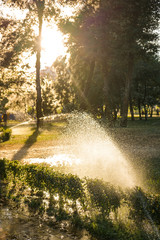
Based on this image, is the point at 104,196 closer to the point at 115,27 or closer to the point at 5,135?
the point at 5,135

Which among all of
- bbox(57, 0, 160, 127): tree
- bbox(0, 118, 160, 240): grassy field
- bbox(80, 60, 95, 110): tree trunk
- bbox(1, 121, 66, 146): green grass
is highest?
bbox(57, 0, 160, 127): tree

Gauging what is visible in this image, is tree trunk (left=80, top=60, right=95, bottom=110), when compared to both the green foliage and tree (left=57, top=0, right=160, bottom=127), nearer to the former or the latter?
tree (left=57, top=0, right=160, bottom=127)

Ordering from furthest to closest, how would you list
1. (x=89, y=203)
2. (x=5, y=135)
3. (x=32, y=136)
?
(x=32, y=136), (x=5, y=135), (x=89, y=203)

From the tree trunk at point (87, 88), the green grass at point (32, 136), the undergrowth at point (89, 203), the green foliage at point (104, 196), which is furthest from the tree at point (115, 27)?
the green foliage at point (104, 196)

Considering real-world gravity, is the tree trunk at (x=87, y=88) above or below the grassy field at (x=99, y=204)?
above

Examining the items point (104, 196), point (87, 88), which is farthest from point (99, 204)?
point (87, 88)

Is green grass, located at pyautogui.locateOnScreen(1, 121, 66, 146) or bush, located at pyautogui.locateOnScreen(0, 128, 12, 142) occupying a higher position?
bush, located at pyautogui.locateOnScreen(0, 128, 12, 142)

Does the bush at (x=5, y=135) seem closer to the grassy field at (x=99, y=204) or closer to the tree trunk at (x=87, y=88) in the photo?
the tree trunk at (x=87, y=88)

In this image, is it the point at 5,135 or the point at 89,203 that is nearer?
the point at 89,203

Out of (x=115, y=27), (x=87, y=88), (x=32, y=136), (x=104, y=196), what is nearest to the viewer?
(x=104, y=196)

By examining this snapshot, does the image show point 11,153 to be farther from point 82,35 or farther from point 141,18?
point 141,18

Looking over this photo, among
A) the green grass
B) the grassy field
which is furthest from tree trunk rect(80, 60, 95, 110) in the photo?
the grassy field

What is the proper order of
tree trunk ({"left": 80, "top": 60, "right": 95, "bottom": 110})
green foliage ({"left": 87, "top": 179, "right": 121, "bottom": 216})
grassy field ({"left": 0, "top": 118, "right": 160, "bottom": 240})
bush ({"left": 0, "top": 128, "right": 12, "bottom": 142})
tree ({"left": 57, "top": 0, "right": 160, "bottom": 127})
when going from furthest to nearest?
tree trunk ({"left": 80, "top": 60, "right": 95, "bottom": 110}) < tree ({"left": 57, "top": 0, "right": 160, "bottom": 127}) < bush ({"left": 0, "top": 128, "right": 12, "bottom": 142}) < green foliage ({"left": 87, "top": 179, "right": 121, "bottom": 216}) < grassy field ({"left": 0, "top": 118, "right": 160, "bottom": 240})

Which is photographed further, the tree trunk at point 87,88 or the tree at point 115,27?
the tree trunk at point 87,88
